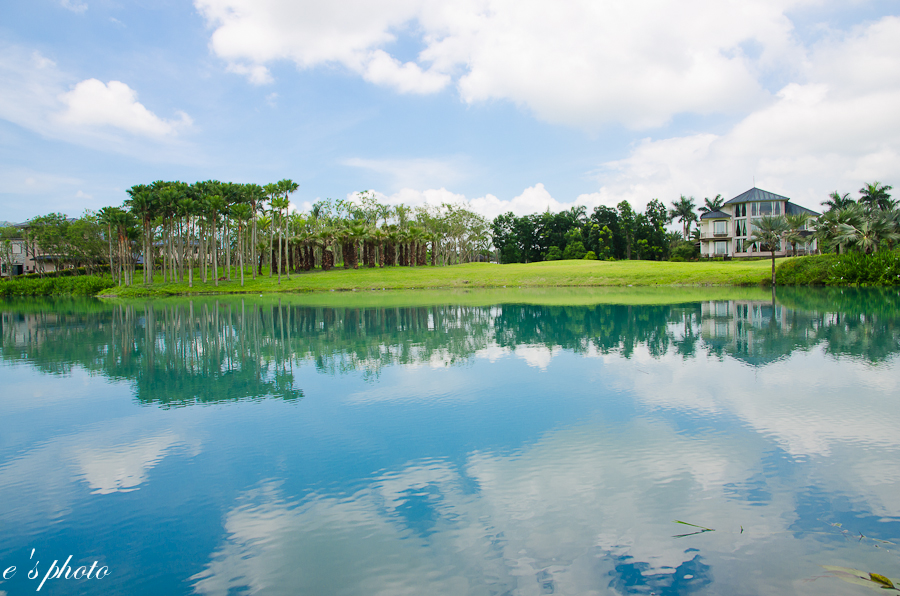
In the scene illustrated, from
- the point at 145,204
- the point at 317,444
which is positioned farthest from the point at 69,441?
the point at 145,204

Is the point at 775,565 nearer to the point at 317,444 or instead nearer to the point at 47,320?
the point at 317,444

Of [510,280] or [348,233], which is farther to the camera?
[348,233]

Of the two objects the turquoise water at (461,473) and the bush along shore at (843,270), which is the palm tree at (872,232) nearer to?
the bush along shore at (843,270)

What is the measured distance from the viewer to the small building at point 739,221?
73.1 m

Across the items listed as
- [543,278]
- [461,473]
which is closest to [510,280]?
[543,278]

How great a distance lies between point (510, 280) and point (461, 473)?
5133 centimetres

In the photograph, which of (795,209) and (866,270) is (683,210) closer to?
(795,209)

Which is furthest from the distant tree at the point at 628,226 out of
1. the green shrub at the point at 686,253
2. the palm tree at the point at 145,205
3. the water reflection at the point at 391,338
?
the palm tree at the point at 145,205

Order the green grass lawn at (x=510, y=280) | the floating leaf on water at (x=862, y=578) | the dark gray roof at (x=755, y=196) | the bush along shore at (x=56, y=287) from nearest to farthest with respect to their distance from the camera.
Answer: the floating leaf on water at (x=862, y=578) → the green grass lawn at (x=510, y=280) → the bush along shore at (x=56, y=287) → the dark gray roof at (x=755, y=196)

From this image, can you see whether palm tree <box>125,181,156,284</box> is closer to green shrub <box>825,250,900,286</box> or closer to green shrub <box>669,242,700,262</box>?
green shrub <box>825,250,900,286</box>

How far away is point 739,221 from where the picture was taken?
75062 millimetres

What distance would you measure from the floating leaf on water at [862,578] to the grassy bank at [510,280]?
48908mm

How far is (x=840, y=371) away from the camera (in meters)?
12.6

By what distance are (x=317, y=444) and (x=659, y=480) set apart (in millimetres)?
5024
